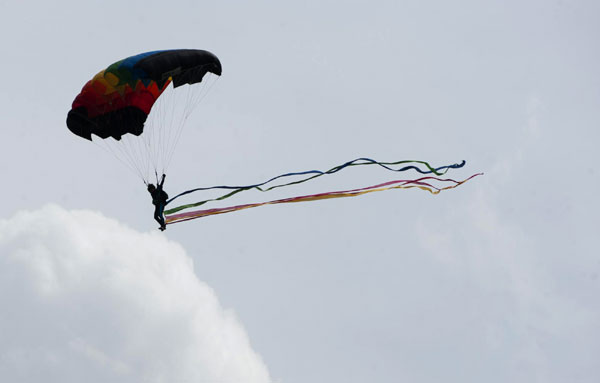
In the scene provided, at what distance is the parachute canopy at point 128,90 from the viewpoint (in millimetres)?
28172

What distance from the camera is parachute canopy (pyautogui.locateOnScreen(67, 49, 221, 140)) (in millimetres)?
28172

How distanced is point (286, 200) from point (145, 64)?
20.8 feet

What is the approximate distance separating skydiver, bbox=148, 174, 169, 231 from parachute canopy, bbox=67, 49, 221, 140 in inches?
107

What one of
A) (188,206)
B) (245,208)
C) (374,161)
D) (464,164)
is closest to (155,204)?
(188,206)

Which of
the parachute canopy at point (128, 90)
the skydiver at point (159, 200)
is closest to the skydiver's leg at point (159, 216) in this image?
Answer: the skydiver at point (159, 200)

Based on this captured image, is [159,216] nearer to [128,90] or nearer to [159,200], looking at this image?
[159,200]

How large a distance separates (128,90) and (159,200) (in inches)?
156

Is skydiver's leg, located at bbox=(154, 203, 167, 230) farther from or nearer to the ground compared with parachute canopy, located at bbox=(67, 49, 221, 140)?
nearer to the ground

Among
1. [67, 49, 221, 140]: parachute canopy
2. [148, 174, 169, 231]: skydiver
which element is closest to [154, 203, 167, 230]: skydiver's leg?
[148, 174, 169, 231]: skydiver

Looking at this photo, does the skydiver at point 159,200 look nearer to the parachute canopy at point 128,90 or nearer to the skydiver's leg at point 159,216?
the skydiver's leg at point 159,216

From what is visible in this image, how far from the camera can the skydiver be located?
27.4 metres

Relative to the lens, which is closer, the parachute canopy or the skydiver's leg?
the skydiver's leg

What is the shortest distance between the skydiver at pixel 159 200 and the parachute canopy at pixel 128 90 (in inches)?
107

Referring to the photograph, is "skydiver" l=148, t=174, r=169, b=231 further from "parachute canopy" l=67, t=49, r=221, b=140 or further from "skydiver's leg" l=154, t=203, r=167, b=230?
"parachute canopy" l=67, t=49, r=221, b=140
